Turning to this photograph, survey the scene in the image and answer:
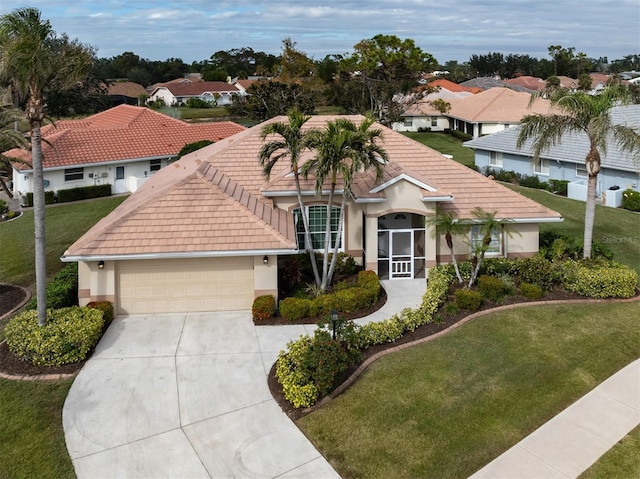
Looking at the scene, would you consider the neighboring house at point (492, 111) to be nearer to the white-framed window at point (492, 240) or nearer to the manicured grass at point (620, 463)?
the white-framed window at point (492, 240)

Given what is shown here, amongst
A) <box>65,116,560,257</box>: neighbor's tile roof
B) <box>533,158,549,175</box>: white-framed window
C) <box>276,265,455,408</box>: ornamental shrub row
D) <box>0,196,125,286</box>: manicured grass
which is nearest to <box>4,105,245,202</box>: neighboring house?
<box>0,196,125,286</box>: manicured grass

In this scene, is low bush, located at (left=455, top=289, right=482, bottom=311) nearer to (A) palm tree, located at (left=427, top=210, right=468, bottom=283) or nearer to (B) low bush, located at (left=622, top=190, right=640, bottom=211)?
(A) palm tree, located at (left=427, top=210, right=468, bottom=283)

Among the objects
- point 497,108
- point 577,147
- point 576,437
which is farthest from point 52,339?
point 497,108

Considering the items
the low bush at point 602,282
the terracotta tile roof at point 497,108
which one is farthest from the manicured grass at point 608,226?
the terracotta tile roof at point 497,108

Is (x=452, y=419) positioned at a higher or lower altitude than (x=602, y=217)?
lower

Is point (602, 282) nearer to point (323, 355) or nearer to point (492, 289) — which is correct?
point (492, 289)

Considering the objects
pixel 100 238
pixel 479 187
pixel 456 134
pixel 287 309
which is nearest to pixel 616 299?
pixel 479 187

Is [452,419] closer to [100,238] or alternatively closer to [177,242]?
[177,242]
